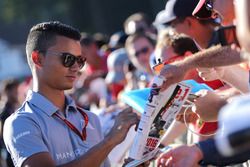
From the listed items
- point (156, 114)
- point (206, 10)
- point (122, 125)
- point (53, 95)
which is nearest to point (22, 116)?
point (53, 95)

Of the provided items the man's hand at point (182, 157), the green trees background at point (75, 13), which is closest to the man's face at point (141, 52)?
the man's hand at point (182, 157)

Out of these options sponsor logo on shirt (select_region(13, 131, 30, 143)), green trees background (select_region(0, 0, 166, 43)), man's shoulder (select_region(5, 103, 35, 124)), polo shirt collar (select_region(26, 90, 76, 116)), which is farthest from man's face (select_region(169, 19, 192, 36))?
green trees background (select_region(0, 0, 166, 43))

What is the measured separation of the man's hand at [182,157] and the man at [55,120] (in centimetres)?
60

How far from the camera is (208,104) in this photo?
5043mm

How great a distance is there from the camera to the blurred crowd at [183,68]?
166 inches

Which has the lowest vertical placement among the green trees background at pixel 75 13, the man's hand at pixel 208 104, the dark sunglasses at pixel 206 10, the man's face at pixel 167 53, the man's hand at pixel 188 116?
the green trees background at pixel 75 13

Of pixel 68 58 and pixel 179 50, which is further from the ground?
pixel 68 58

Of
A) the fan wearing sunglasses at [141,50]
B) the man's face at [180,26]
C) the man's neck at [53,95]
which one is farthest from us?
the fan wearing sunglasses at [141,50]

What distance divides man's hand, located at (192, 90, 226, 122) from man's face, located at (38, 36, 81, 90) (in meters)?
0.76

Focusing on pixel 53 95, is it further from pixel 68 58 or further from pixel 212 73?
pixel 212 73

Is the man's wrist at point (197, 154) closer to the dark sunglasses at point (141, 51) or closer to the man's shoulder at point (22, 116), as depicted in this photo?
the man's shoulder at point (22, 116)

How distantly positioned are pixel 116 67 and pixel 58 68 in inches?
193

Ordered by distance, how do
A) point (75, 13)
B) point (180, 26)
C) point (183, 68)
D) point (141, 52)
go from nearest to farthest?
point (183, 68)
point (180, 26)
point (141, 52)
point (75, 13)

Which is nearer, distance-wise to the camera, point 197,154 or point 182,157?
point 197,154
